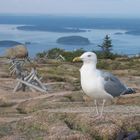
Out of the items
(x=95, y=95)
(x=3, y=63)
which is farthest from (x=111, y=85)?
(x=3, y=63)

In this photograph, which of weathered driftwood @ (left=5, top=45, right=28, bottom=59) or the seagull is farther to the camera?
weathered driftwood @ (left=5, top=45, right=28, bottom=59)

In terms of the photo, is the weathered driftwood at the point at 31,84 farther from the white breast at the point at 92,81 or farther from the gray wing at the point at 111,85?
the white breast at the point at 92,81

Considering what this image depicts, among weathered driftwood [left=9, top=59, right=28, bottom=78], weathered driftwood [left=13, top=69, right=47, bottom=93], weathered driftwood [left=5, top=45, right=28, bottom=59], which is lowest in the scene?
weathered driftwood [left=5, top=45, right=28, bottom=59]

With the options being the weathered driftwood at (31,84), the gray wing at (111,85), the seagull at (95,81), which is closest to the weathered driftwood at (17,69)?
the weathered driftwood at (31,84)

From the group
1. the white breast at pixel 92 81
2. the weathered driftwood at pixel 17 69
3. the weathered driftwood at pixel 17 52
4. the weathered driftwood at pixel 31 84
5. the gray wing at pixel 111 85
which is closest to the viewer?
the white breast at pixel 92 81

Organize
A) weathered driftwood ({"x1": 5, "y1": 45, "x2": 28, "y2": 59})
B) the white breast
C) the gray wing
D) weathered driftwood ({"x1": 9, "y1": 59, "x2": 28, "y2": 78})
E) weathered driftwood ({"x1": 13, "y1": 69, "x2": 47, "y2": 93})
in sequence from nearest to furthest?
1. the white breast
2. the gray wing
3. weathered driftwood ({"x1": 13, "y1": 69, "x2": 47, "y2": 93})
4. weathered driftwood ({"x1": 9, "y1": 59, "x2": 28, "y2": 78})
5. weathered driftwood ({"x1": 5, "y1": 45, "x2": 28, "y2": 59})

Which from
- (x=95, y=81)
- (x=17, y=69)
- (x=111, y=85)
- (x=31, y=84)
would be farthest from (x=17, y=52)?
(x=95, y=81)

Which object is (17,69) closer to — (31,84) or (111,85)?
(31,84)

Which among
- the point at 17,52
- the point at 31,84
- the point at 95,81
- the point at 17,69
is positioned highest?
the point at 95,81

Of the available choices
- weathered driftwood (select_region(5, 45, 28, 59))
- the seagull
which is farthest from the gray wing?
weathered driftwood (select_region(5, 45, 28, 59))

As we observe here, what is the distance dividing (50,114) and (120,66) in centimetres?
4002

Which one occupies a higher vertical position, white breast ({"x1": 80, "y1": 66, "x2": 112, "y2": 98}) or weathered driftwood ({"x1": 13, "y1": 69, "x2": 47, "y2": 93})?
white breast ({"x1": 80, "y1": 66, "x2": 112, "y2": 98})

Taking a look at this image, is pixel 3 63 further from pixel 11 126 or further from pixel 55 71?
pixel 11 126

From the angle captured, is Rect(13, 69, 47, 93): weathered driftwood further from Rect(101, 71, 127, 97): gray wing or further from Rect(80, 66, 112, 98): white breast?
Rect(80, 66, 112, 98): white breast
